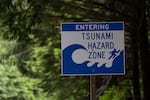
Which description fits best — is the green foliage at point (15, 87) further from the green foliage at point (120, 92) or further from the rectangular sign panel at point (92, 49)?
the rectangular sign panel at point (92, 49)

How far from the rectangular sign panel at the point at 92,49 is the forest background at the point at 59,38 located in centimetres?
376

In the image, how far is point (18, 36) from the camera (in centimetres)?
1180

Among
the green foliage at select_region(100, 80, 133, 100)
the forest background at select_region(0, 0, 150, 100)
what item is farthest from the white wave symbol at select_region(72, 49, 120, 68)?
the green foliage at select_region(100, 80, 133, 100)

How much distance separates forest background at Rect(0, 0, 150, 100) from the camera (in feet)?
35.7

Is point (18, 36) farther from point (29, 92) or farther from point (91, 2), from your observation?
point (29, 92)

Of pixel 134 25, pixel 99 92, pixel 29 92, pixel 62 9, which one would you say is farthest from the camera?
pixel 29 92

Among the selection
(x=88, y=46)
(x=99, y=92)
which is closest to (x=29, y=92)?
(x=99, y=92)

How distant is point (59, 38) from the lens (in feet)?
41.9

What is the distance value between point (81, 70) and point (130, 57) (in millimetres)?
5368

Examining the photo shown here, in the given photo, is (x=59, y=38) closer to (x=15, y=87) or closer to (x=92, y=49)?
(x=92, y=49)

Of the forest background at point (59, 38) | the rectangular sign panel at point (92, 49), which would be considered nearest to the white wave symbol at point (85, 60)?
the rectangular sign panel at point (92, 49)

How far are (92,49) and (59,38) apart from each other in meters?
5.93

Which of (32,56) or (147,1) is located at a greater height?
(147,1)

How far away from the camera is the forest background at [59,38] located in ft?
35.7
